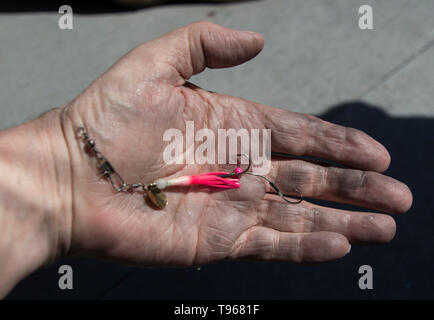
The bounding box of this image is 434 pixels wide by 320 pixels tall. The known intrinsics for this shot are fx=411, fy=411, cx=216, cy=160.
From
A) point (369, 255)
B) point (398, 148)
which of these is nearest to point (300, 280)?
point (369, 255)

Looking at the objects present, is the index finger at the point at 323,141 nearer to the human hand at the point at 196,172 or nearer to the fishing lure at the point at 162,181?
the human hand at the point at 196,172

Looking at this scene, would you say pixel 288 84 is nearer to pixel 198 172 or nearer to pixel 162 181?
pixel 198 172

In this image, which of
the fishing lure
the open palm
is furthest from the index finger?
the fishing lure

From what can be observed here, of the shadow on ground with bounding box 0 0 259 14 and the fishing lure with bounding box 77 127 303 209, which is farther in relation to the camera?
the shadow on ground with bounding box 0 0 259 14

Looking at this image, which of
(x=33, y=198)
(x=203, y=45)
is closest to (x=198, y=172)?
(x=203, y=45)

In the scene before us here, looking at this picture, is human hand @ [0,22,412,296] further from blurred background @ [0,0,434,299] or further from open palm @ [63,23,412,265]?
blurred background @ [0,0,434,299]
